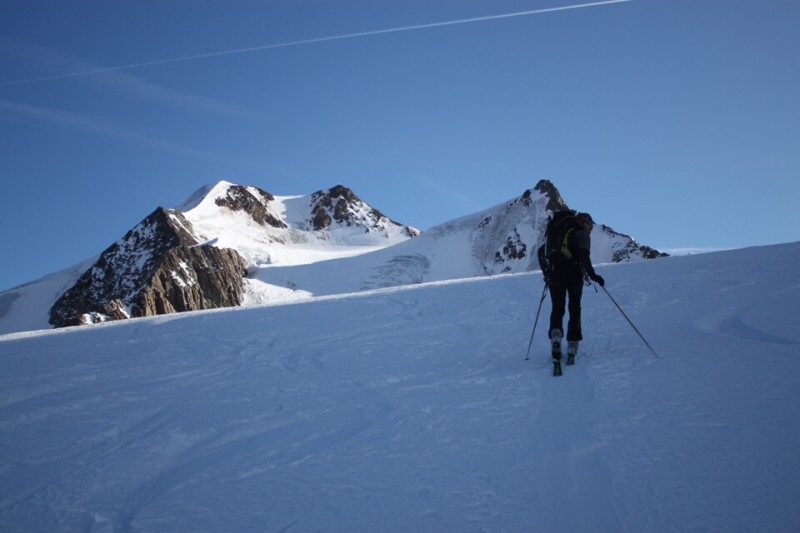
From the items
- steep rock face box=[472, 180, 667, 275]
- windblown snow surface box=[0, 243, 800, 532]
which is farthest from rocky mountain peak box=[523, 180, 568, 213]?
windblown snow surface box=[0, 243, 800, 532]

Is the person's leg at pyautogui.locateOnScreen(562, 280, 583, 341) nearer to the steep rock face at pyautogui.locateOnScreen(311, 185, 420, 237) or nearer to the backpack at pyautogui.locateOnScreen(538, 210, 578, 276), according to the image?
the backpack at pyautogui.locateOnScreen(538, 210, 578, 276)

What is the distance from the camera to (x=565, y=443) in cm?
421

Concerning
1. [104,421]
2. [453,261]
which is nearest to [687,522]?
[104,421]

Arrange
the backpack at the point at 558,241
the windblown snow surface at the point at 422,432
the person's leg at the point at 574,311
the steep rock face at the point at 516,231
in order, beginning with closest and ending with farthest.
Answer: the windblown snow surface at the point at 422,432 < the person's leg at the point at 574,311 < the backpack at the point at 558,241 < the steep rock face at the point at 516,231

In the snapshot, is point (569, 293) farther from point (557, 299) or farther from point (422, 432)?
point (422, 432)

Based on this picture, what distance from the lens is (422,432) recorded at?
184 inches

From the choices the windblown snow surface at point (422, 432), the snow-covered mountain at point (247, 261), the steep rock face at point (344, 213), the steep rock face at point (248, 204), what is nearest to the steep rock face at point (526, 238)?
the snow-covered mountain at point (247, 261)

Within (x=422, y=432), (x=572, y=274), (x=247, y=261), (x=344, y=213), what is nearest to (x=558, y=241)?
(x=572, y=274)

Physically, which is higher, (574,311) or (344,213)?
(344,213)

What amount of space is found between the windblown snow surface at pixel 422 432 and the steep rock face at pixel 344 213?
124230 millimetres

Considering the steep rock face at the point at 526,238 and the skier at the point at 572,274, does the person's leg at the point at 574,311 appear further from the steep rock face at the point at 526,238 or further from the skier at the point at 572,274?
the steep rock face at the point at 526,238

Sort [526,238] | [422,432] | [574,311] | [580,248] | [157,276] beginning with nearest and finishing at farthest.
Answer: [422,432], [580,248], [574,311], [157,276], [526,238]

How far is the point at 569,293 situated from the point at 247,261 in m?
92.9

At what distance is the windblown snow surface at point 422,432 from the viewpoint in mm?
3400
